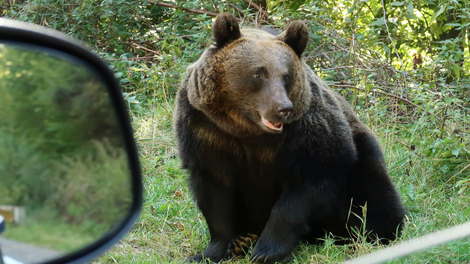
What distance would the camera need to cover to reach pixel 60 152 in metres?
1.85

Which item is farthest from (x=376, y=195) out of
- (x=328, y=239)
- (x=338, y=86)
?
(x=338, y=86)

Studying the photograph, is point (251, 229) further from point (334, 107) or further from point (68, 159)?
point (68, 159)

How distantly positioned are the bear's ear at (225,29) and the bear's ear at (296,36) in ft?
1.35

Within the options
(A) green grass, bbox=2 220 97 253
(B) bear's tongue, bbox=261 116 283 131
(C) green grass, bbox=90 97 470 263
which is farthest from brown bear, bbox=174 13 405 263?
(A) green grass, bbox=2 220 97 253

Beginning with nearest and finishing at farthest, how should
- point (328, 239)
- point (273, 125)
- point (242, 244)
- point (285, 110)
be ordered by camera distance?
point (285, 110), point (273, 125), point (328, 239), point (242, 244)

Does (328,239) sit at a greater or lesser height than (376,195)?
lesser

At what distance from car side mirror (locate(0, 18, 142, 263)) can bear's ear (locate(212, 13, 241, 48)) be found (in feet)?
6.57

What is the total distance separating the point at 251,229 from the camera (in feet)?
15.7

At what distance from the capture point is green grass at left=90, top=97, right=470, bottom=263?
13.2ft

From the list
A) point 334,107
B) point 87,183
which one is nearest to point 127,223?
point 87,183

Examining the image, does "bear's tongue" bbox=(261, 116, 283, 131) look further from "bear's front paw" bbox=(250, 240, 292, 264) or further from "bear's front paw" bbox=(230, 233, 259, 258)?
"bear's front paw" bbox=(230, 233, 259, 258)

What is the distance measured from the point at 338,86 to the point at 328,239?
3254 mm

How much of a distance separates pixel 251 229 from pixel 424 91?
11.7 feet

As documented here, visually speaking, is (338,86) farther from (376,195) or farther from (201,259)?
(201,259)
